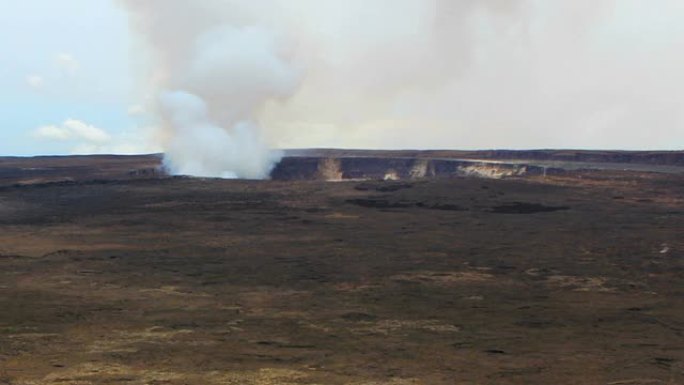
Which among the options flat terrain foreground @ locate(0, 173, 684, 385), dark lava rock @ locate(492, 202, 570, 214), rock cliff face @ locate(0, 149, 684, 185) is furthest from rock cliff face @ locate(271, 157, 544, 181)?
flat terrain foreground @ locate(0, 173, 684, 385)

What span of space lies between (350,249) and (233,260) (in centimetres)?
340

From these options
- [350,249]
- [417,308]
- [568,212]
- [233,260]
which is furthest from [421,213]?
[417,308]

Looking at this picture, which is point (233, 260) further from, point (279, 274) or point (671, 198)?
point (671, 198)

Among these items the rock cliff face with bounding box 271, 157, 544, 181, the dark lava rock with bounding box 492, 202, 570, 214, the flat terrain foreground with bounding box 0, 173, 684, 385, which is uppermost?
→ the rock cliff face with bounding box 271, 157, 544, 181

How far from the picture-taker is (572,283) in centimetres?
1599

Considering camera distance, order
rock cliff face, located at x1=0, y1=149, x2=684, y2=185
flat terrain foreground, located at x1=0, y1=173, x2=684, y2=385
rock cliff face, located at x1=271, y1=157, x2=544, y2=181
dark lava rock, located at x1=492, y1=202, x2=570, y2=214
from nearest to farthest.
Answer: flat terrain foreground, located at x1=0, y1=173, x2=684, y2=385 < dark lava rock, located at x1=492, y1=202, x2=570, y2=214 < rock cliff face, located at x1=0, y1=149, x2=684, y2=185 < rock cliff face, located at x1=271, y1=157, x2=544, y2=181

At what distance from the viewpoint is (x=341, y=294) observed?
14.5m

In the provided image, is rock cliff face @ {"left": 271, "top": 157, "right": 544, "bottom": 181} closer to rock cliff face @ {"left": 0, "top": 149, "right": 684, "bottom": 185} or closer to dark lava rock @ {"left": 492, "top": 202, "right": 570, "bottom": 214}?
rock cliff face @ {"left": 0, "top": 149, "right": 684, "bottom": 185}

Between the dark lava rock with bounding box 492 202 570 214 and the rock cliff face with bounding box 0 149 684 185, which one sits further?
the rock cliff face with bounding box 0 149 684 185

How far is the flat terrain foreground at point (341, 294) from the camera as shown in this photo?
9.58 m

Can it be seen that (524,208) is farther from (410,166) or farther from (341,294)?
(410,166)

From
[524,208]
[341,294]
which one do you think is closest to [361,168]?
[524,208]

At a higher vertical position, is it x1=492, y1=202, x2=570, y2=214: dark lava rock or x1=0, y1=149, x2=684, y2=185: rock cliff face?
x1=0, y1=149, x2=684, y2=185: rock cliff face

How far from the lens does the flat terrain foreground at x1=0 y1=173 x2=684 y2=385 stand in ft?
31.4
